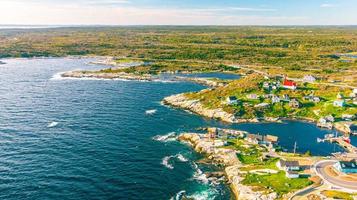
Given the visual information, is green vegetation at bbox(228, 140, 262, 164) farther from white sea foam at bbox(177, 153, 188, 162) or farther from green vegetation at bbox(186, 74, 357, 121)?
green vegetation at bbox(186, 74, 357, 121)

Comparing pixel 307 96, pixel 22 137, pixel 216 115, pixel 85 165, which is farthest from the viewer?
pixel 307 96

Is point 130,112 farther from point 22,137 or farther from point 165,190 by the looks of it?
point 165,190

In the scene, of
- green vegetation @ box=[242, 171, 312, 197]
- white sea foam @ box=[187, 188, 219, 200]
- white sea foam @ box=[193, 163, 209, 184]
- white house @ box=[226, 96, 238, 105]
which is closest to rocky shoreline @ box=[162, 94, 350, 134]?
white house @ box=[226, 96, 238, 105]

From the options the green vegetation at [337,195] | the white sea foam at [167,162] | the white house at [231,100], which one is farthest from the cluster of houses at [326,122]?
the white sea foam at [167,162]

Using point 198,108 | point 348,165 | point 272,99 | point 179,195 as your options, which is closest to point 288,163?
point 348,165

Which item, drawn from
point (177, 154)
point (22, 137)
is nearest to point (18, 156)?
point (22, 137)

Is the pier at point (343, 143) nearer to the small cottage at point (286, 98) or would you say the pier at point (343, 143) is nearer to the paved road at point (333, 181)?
the paved road at point (333, 181)

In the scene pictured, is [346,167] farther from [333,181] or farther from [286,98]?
[286,98]
